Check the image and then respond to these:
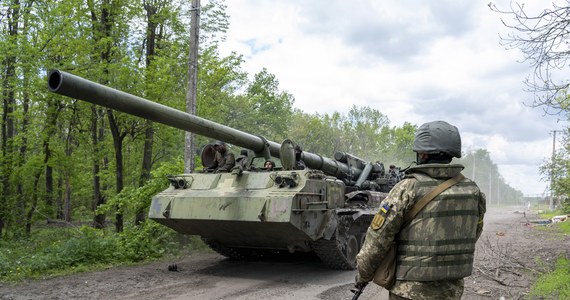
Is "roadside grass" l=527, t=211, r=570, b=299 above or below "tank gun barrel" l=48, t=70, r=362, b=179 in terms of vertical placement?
below

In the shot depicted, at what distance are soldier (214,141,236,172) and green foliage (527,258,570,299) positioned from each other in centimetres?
514

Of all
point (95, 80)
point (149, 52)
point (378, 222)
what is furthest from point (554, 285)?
point (149, 52)

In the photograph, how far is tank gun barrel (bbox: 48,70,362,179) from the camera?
15.2 ft

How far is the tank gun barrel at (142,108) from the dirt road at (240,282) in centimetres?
218

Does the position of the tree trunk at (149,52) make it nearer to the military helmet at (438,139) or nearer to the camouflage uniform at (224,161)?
the camouflage uniform at (224,161)

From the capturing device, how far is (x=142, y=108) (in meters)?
5.70

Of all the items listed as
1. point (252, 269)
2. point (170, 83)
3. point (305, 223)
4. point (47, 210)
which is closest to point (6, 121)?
point (47, 210)

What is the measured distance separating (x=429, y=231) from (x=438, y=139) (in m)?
0.58

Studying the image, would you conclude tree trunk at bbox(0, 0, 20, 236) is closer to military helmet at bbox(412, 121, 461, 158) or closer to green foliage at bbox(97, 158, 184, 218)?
green foliage at bbox(97, 158, 184, 218)

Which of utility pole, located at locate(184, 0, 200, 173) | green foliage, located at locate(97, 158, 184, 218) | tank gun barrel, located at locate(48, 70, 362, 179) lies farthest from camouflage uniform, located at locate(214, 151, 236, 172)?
green foliage, located at locate(97, 158, 184, 218)

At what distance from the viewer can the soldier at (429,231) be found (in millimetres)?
3043

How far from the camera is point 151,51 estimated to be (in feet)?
48.7

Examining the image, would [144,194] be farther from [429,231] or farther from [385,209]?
[429,231]

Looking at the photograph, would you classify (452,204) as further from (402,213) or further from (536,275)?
(536,275)
